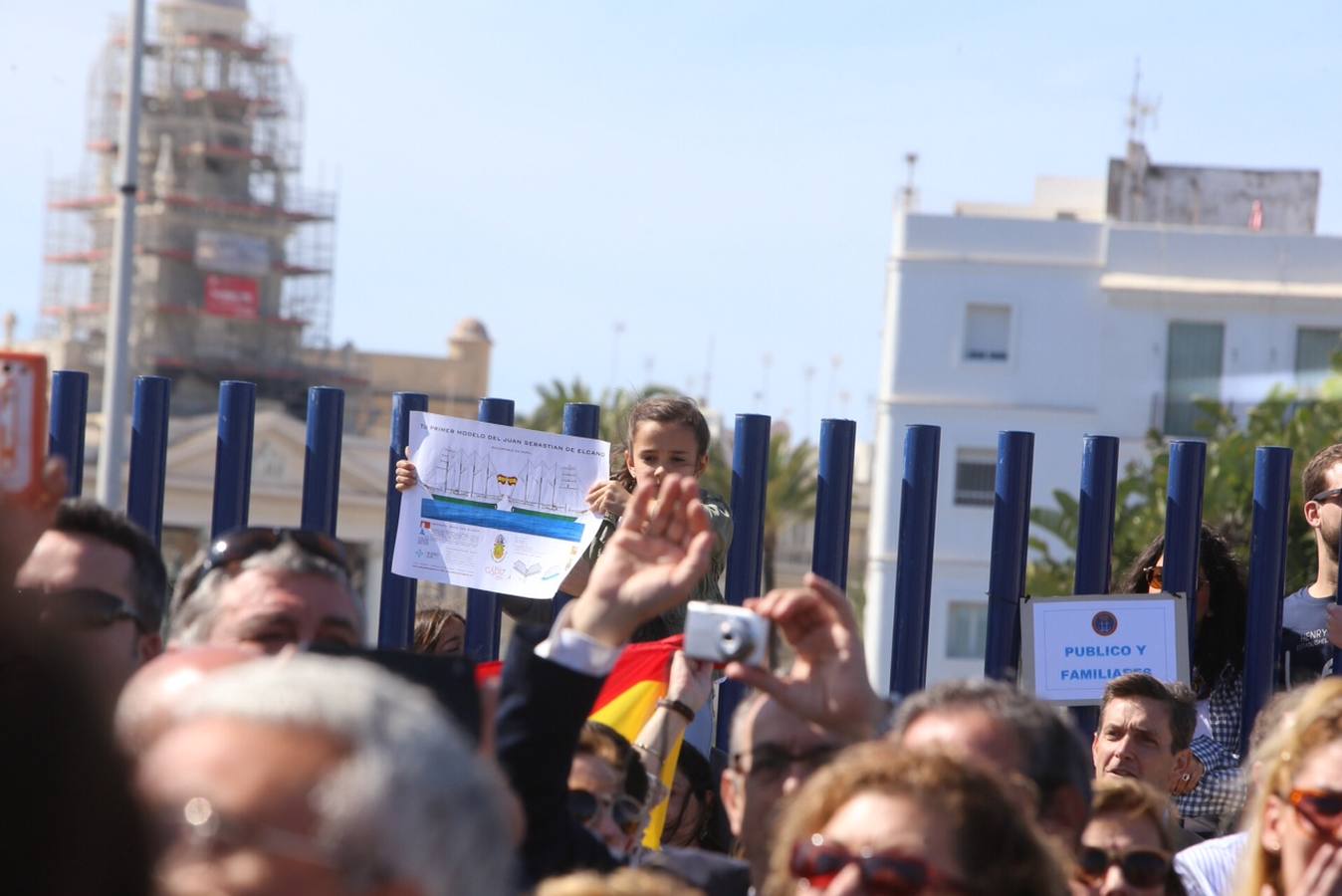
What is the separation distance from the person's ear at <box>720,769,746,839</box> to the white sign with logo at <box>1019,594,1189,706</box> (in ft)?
6.63

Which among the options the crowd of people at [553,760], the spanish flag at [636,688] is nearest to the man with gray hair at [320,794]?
the crowd of people at [553,760]

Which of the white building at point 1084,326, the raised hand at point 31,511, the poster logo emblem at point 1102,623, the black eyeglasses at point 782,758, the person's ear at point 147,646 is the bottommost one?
the black eyeglasses at point 782,758

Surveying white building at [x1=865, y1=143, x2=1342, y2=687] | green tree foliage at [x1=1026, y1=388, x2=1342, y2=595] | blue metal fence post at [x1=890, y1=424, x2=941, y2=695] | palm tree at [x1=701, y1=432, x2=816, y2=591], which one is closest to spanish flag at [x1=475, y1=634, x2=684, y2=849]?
blue metal fence post at [x1=890, y1=424, x2=941, y2=695]

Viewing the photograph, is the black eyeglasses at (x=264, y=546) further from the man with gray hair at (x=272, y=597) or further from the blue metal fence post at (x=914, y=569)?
the blue metal fence post at (x=914, y=569)

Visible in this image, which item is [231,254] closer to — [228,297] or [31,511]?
[228,297]

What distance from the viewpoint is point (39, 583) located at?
3861 millimetres

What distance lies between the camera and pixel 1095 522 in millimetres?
5531

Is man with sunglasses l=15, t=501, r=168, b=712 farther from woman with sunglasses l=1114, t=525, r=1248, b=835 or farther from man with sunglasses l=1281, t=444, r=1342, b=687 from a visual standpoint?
man with sunglasses l=1281, t=444, r=1342, b=687

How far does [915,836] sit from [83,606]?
1.79m

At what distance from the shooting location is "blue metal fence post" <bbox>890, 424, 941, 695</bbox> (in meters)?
5.48

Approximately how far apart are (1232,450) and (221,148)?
85254mm

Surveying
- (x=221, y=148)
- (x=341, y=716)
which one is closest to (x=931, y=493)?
(x=341, y=716)

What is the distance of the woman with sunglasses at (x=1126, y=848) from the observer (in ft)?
12.2

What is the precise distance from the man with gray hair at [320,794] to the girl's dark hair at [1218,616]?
3.69m
